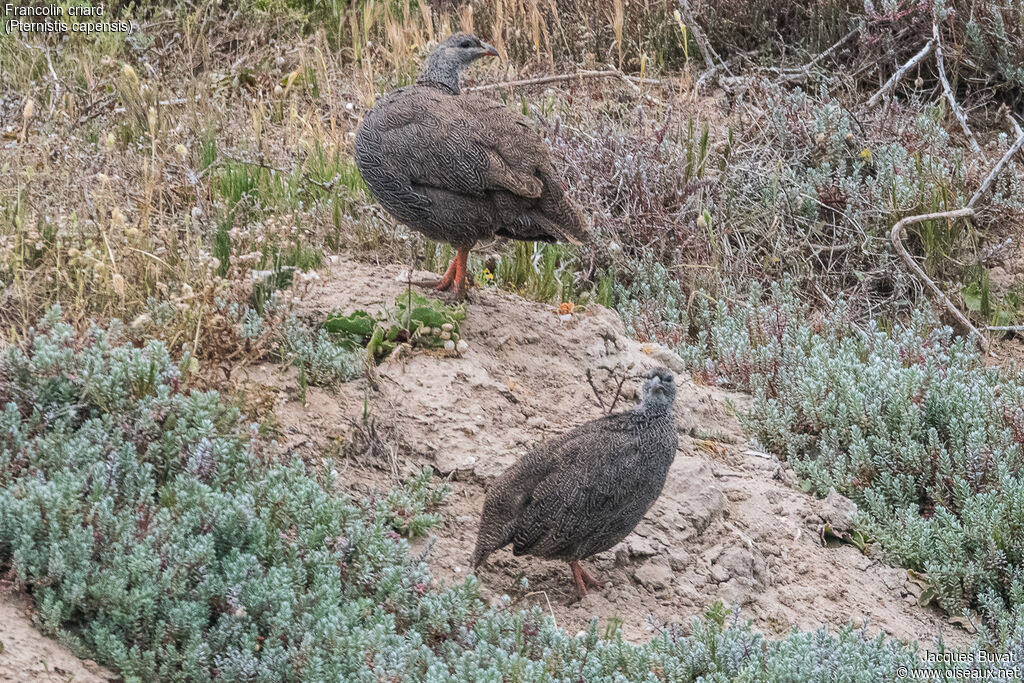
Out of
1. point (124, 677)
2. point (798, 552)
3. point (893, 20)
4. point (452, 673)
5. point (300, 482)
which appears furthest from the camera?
point (893, 20)

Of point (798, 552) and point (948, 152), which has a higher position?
point (948, 152)

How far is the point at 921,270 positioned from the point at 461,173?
335 centimetres

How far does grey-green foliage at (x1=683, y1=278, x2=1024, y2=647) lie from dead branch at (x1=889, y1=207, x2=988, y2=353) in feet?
0.69

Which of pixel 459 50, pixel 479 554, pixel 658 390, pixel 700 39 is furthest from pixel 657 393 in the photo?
pixel 700 39

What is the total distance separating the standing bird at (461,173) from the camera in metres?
5.07

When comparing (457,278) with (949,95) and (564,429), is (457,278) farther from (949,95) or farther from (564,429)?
(949,95)

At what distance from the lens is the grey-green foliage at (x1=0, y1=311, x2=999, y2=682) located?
328 centimetres

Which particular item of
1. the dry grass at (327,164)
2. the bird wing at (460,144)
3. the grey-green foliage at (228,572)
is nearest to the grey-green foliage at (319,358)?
the dry grass at (327,164)

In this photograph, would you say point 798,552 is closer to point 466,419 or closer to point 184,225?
point 466,419

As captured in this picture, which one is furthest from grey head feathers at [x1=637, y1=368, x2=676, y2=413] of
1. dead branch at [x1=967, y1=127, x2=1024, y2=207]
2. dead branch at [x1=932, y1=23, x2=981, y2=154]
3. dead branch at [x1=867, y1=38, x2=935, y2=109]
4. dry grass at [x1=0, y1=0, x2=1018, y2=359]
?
dead branch at [x1=867, y1=38, x2=935, y2=109]

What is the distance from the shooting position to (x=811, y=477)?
4922mm

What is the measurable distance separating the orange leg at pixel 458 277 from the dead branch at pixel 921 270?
2847mm

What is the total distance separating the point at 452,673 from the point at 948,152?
19.7 ft

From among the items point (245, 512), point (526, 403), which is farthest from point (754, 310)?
point (245, 512)
